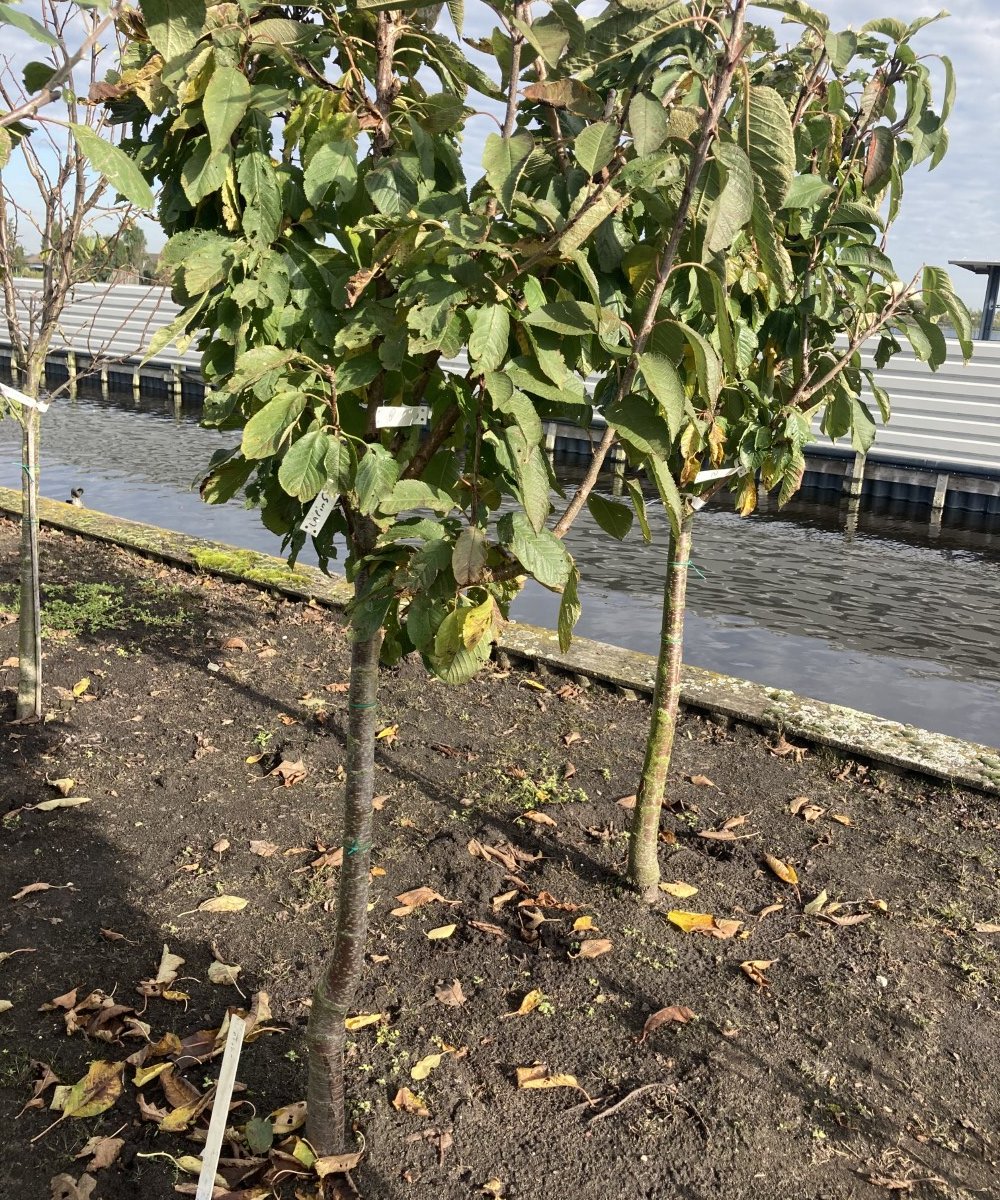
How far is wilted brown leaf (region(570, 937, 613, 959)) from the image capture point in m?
3.38

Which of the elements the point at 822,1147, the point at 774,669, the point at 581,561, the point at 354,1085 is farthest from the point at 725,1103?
the point at 581,561

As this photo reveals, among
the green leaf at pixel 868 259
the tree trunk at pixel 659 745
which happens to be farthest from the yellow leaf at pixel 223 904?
the green leaf at pixel 868 259

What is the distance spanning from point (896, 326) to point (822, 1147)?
253cm

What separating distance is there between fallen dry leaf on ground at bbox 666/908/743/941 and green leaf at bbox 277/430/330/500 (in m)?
2.35

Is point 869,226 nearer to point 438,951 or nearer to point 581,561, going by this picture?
point 438,951

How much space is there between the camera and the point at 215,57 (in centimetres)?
184

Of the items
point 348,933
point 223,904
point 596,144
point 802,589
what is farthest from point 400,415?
point 802,589

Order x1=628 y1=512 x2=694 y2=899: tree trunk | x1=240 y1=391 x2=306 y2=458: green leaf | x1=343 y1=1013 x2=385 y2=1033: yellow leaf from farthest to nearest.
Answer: x1=628 y1=512 x2=694 y2=899: tree trunk → x1=343 y1=1013 x2=385 y2=1033: yellow leaf → x1=240 y1=391 x2=306 y2=458: green leaf

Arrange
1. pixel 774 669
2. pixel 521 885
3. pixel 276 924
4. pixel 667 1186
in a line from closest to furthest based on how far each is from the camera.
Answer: pixel 667 1186 → pixel 276 924 → pixel 521 885 → pixel 774 669

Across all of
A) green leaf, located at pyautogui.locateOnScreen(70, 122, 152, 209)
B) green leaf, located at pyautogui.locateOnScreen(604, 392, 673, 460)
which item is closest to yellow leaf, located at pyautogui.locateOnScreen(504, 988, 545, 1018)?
green leaf, located at pyautogui.locateOnScreen(604, 392, 673, 460)

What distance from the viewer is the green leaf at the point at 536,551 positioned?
1772mm

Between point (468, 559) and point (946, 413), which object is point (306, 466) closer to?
point (468, 559)

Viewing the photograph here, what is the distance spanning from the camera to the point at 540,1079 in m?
2.84

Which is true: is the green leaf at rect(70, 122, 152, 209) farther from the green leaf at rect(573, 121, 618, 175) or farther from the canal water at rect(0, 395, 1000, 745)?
the canal water at rect(0, 395, 1000, 745)
